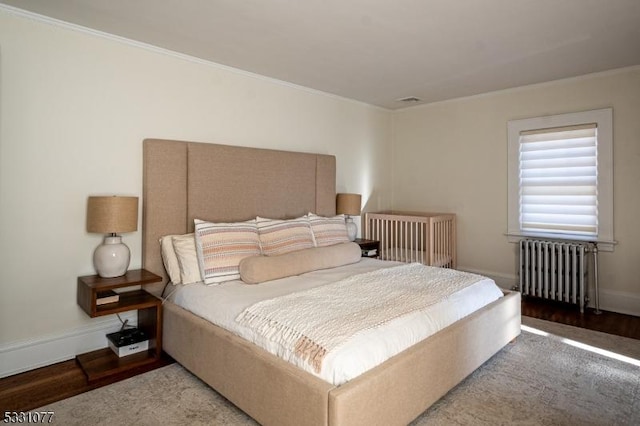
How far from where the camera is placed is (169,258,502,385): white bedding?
1684 mm

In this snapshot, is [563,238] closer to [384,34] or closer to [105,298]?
[384,34]

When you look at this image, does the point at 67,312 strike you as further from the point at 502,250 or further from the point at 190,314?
the point at 502,250

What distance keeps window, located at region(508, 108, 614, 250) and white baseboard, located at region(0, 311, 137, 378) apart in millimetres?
4202

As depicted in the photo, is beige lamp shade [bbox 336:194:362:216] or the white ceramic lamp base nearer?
the white ceramic lamp base

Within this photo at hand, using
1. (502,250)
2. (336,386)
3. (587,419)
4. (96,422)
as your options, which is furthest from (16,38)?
(502,250)

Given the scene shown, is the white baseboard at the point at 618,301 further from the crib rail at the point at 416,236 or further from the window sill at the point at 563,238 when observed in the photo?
the crib rail at the point at 416,236

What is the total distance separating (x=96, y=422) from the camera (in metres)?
2.00

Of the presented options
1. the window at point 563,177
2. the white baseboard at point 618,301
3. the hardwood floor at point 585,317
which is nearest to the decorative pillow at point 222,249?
the hardwood floor at point 585,317

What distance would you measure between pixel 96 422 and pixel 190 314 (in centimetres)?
74

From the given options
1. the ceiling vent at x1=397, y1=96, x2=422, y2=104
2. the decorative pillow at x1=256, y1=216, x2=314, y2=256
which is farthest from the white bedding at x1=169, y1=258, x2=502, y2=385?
the ceiling vent at x1=397, y1=96, x2=422, y2=104

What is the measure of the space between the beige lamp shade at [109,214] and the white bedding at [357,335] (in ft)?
1.98

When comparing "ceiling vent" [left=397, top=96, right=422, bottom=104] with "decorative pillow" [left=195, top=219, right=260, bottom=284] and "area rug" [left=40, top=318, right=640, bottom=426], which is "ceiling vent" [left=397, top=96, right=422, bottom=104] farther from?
"area rug" [left=40, top=318, right=640, bottom=426]

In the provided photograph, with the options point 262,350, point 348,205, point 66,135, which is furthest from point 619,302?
point 66,135

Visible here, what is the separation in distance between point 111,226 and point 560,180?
14.0 feet
